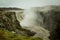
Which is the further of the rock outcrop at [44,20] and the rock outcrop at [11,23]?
the rock outcrop at [44,20]

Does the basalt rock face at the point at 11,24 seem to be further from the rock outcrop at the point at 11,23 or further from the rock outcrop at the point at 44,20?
the rock outcrop at the point at 44,20

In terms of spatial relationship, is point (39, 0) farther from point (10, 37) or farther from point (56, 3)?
point (10, 37)

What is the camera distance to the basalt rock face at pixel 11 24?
108 inches

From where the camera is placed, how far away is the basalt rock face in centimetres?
273

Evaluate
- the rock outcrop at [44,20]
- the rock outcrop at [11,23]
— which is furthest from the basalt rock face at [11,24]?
the rock outcrop at [44,20]

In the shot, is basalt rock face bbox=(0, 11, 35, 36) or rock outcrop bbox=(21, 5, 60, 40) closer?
basalt rock face bbox=(0, 11, 35, 36)

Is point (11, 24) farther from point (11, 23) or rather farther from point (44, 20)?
→ point (44, 20)

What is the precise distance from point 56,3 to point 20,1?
0.68m

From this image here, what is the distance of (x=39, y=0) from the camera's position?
3125 mm

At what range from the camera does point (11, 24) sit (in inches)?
109

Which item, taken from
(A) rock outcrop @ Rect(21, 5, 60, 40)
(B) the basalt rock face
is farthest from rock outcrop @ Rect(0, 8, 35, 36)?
(A) rock outcrop @ Rect(21, 5, 60, 40)

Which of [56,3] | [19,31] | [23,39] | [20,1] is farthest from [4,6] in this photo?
[56,3]

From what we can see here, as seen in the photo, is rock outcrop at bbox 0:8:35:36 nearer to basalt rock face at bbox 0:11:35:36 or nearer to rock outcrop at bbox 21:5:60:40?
basalt rock face at bbox 0:11:35:36

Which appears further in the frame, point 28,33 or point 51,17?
point 51,17
